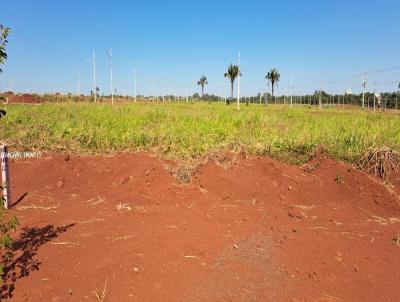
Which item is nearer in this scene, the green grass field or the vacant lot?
the vacant lot

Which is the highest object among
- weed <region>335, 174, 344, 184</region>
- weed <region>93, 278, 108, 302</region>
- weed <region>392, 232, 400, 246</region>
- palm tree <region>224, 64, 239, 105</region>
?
palm tree <region>224, 64, 239, 105</region>

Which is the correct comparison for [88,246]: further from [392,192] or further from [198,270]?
[392,192]

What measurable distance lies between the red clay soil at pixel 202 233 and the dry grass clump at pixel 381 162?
1.64 ft

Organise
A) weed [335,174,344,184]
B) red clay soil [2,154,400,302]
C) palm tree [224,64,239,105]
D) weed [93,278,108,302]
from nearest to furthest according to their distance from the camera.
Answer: weed [93,278,108,302] → red clay soil [2,154,400,302] → weed [335,174,344,184] → palm tree [224,64,239,105]

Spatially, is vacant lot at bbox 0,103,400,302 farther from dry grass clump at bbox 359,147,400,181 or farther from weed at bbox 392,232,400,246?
dry grass clump at bbox 359,147,400,181

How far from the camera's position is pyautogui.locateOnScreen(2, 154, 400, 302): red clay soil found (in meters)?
2.95

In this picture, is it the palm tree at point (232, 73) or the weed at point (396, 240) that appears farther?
the palm tree at point (232, 73)

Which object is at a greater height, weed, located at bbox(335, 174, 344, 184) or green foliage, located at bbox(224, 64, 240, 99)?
green foliage, located at bbox(224, 64, 240, 99)

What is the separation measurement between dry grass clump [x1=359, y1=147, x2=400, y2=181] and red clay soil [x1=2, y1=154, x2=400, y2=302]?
50 centimetres

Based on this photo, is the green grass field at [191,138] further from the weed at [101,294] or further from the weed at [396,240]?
the weed at [101,294]

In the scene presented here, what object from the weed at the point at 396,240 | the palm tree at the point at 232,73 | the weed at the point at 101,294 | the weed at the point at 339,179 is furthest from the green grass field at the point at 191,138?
the palm tree at the point at 232,73

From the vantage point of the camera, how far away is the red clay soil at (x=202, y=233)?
2945 mm

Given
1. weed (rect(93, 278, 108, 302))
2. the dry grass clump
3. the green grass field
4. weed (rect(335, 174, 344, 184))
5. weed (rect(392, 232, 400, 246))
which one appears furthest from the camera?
the green grass field

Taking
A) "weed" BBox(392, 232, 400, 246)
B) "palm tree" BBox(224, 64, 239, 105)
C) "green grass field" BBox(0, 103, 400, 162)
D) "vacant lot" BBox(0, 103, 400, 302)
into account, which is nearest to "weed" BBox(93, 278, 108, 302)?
"vacant lot" BBox(0, 103, 400, 302)
